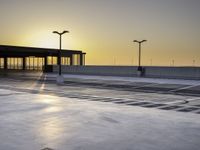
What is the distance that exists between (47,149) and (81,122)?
3594 millimetres

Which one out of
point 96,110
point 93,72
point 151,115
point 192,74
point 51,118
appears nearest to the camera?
point 51,118

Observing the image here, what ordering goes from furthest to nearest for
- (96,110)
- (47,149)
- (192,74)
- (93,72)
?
(93,72)
(192,74)
(96,110)
(47,149)

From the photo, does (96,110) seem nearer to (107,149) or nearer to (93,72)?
(107,149)

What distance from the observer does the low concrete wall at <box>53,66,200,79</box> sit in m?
47.0

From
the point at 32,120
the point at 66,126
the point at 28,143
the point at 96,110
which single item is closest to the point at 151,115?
the point at 96,110

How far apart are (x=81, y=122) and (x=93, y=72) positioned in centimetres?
5110

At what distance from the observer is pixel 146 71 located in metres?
53.1

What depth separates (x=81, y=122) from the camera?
451 inches

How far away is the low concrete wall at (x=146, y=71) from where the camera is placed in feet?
154

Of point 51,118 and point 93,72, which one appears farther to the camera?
point 93,72

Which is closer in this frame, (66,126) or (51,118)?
(66,126)

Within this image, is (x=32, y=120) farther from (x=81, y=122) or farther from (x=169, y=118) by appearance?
(x=169, y=118)

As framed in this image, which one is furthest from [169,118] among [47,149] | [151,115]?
[47,149]

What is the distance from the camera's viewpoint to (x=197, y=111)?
14539mm
